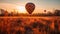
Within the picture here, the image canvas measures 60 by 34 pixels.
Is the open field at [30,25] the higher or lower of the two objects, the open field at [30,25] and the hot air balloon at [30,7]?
the lower

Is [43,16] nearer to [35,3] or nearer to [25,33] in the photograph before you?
[35,3]

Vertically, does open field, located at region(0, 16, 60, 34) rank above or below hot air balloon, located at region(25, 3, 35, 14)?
below

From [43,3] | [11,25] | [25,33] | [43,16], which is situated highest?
[43,3]

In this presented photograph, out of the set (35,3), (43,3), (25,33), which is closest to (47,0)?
(43,3)

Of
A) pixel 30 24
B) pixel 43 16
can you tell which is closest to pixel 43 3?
pixel 43 16

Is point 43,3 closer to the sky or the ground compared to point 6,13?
closer to the sky

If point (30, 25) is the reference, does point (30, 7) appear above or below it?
above

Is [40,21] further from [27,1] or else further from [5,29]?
[5,29]
